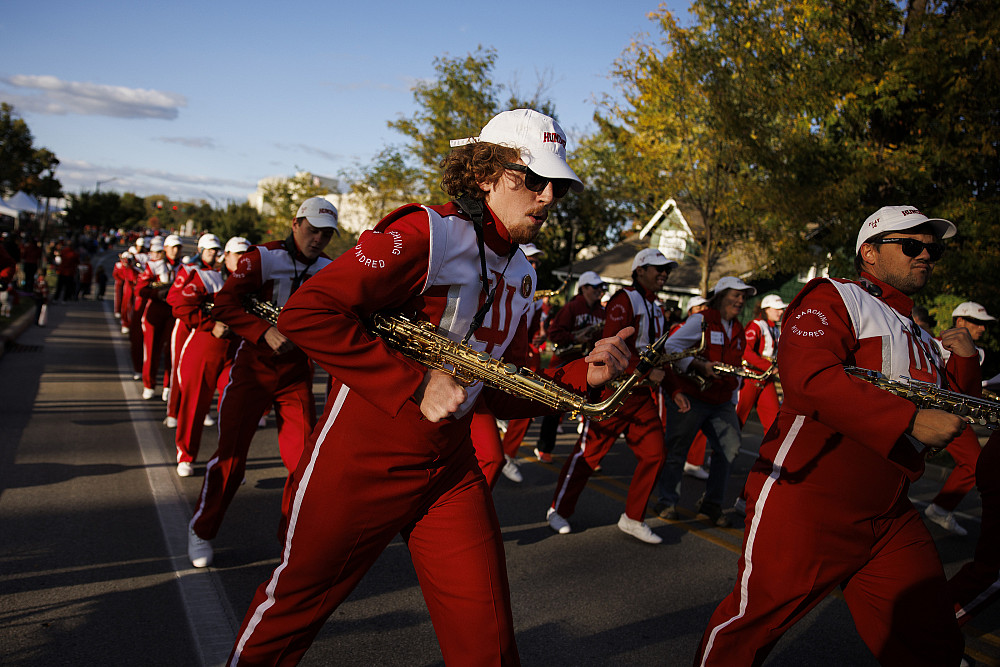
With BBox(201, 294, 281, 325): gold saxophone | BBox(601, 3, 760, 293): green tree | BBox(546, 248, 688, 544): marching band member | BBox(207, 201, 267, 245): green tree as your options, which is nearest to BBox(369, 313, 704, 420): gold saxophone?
BBox(201, 294, 281, 325): gold saxophone

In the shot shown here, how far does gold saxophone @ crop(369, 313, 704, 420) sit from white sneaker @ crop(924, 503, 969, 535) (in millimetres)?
6463

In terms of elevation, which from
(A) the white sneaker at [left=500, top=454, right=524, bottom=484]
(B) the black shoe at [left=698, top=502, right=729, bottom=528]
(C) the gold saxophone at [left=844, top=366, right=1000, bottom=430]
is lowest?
(A) the white sneaker at [left=500, top=454, right=524, bottom=484]

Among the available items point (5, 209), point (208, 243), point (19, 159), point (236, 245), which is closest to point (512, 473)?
point (236, 245)

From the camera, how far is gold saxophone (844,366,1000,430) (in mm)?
2832

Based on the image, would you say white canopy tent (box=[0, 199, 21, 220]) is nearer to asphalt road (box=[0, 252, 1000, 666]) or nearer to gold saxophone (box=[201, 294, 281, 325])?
asphalt road (box=[0, 252, 1000, 666])

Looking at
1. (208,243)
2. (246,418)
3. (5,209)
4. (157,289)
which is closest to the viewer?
(246,418)

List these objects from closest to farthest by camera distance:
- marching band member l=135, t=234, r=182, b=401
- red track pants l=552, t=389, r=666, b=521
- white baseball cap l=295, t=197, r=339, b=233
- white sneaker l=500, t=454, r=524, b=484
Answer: white baseball cap l=295, t=197, r=339, b=233
red track pants l=552, t=389, r=666, b=521
white sneaker l=500, t=454, r=524, b=484
marching band member l=135, t=234, r=182, b=401

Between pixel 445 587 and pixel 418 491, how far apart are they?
338mm

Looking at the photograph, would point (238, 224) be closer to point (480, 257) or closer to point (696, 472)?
point (696, 472)

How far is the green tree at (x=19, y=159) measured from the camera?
38.8m

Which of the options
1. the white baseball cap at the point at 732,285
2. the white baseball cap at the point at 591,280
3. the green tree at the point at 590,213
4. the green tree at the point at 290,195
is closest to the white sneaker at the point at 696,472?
the white baseball cap at the point at 591,280

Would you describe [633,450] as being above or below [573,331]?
below

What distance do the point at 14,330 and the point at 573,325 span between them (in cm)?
1364

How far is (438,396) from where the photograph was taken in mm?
2232
